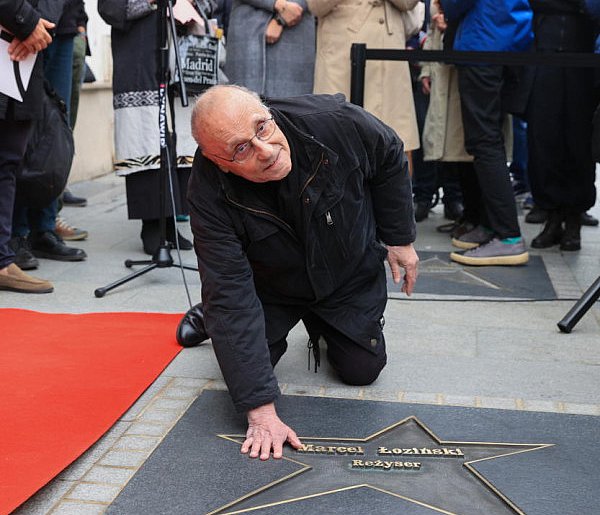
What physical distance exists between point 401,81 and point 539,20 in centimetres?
87

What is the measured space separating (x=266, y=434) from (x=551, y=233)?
3516 mm

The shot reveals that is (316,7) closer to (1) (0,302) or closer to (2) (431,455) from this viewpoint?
(1) (0,302)

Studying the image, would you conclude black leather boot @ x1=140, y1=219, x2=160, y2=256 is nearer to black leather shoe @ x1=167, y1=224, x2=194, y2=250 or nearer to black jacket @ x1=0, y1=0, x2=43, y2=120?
black leather shoe @ x1=167, y1=224, x2=194, y2=250

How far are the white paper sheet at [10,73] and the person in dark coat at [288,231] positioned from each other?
5.77 feet

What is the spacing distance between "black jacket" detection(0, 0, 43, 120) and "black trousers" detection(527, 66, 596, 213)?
2.85m

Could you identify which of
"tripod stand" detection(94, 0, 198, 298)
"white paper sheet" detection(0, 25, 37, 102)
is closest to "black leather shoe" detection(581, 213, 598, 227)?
"tripod stand" detection(94, 0, 198, 298)

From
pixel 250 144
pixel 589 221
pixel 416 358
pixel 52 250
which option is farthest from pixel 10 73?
pixel 589 221

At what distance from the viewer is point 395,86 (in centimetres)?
536

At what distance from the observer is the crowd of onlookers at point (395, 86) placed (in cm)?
498

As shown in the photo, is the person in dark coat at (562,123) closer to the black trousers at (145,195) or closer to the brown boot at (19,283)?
the black trousers at (145,195)

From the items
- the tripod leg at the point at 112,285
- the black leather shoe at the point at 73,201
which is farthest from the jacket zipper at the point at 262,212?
the black leather shoe at the point at 73,201

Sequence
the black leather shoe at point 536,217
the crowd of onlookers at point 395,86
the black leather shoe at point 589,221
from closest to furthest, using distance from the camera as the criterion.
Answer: the crowd of onlookers at point 395,86 → the black leather shoe at point 589,221 → the black leather shoe at point 536,217

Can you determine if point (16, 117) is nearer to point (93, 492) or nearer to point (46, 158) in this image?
point (46, 158)

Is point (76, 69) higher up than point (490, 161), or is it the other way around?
point (76, 69)
